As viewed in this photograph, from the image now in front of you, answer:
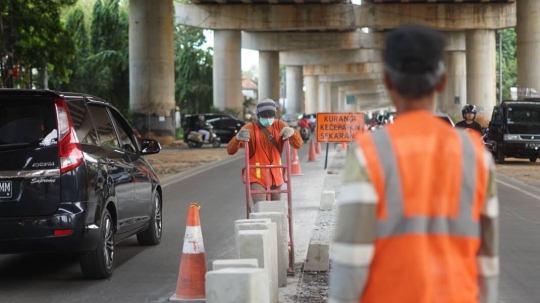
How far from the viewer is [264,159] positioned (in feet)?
35.9

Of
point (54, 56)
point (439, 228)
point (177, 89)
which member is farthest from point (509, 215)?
point (177, 89)

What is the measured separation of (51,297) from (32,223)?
67 centimetres

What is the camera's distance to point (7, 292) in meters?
9.72

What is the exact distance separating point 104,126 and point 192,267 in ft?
9.42

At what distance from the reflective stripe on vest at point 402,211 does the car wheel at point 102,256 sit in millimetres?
6744

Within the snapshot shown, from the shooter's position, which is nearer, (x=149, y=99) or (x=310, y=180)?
(x=310, y=180)

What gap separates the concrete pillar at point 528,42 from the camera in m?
51.3

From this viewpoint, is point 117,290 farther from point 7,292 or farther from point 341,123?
point 341,123

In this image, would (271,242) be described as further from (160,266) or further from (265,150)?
(160,266)

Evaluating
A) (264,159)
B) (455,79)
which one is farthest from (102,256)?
(455,79)

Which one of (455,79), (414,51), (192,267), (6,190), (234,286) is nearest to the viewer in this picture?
(414,51)

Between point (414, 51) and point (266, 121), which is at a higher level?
point (414, 51)

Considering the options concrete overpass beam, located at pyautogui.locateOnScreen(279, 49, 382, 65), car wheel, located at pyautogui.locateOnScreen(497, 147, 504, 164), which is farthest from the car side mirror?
concrete overpass beam, located at pyautogui.locateOnScreen(279, 49, 382, 65)

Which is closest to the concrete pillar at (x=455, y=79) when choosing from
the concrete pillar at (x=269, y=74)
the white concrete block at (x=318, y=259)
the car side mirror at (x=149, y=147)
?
the concrete pillar at (x=269, y=74)
